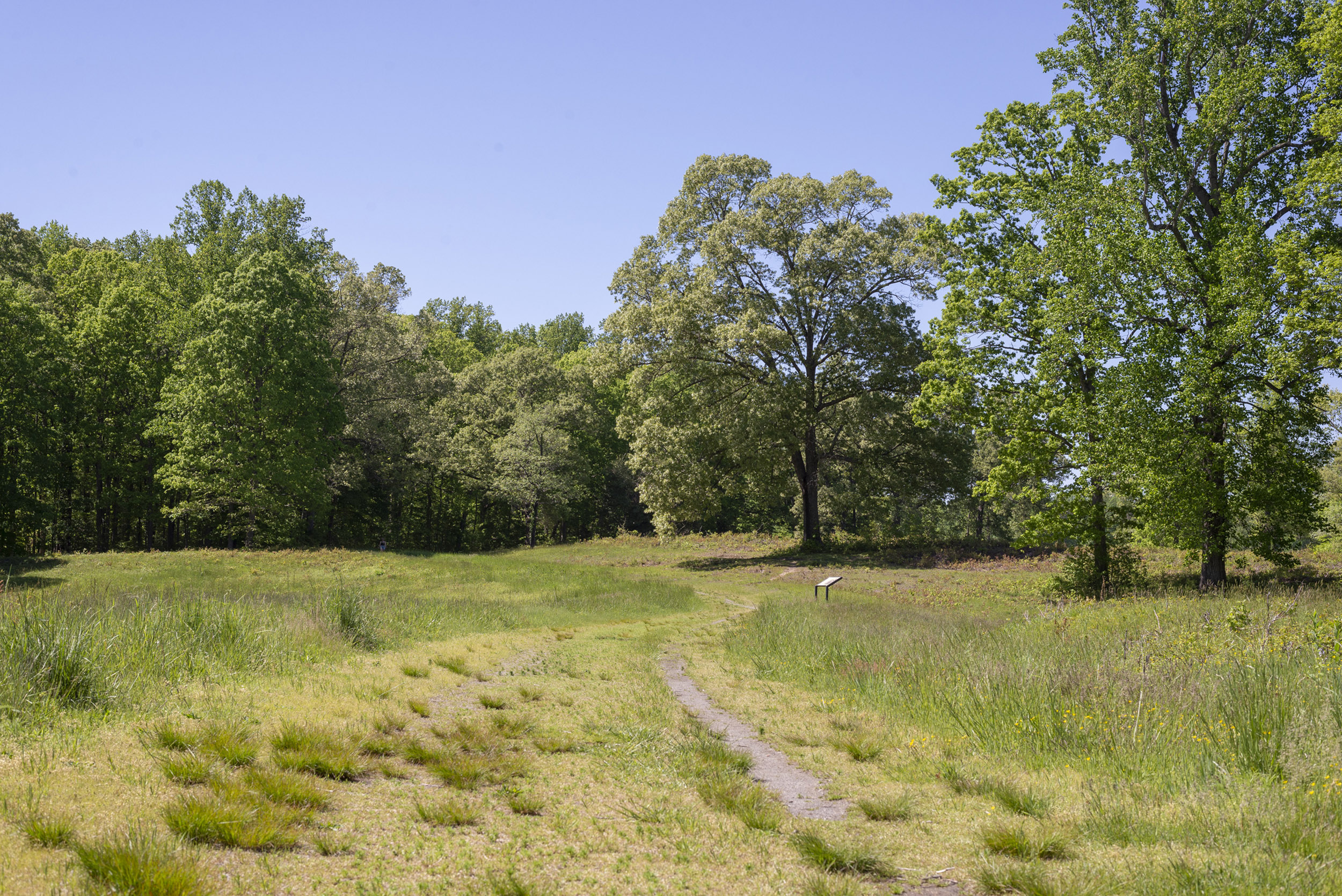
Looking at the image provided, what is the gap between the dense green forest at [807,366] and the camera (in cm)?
1883

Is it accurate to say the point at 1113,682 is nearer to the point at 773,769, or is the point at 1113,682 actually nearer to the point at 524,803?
the point at 773,769

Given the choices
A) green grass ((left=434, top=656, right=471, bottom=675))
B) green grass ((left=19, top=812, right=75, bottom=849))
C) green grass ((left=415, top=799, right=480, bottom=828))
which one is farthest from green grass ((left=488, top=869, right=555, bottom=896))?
green grass ((left=434, top=656, right=471, bottom=675))

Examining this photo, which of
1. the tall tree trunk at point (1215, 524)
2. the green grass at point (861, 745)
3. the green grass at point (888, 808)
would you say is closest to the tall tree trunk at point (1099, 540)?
the tall tree trunk at point (1215, 524)

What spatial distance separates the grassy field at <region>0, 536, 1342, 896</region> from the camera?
4.56 meters

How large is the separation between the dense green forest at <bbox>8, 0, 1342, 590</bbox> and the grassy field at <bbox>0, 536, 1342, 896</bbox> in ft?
24.4

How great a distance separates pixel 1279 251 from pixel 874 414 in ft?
68.4

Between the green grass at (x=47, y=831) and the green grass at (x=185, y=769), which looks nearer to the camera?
the green grass at (x=47, y=831)

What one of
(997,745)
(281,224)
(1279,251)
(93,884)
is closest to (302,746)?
(93,884)

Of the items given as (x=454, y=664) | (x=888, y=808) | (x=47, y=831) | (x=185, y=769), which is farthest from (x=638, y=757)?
(x=454, y=664)

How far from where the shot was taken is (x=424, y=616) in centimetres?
1606

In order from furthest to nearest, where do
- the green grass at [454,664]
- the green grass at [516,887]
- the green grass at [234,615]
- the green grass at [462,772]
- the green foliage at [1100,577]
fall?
the green foliage at [1100,577], the green grass at [454,664], the green grass at [234,615], the green grass at [462,772], the green grass at [516,887]

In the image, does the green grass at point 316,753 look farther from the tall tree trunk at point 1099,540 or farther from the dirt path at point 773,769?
the tall tree trunk at point 1099,540

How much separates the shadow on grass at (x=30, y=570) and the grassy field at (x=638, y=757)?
1507cm

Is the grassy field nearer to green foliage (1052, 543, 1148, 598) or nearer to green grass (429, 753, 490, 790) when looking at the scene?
green grass (429, 753, 490, 790)
